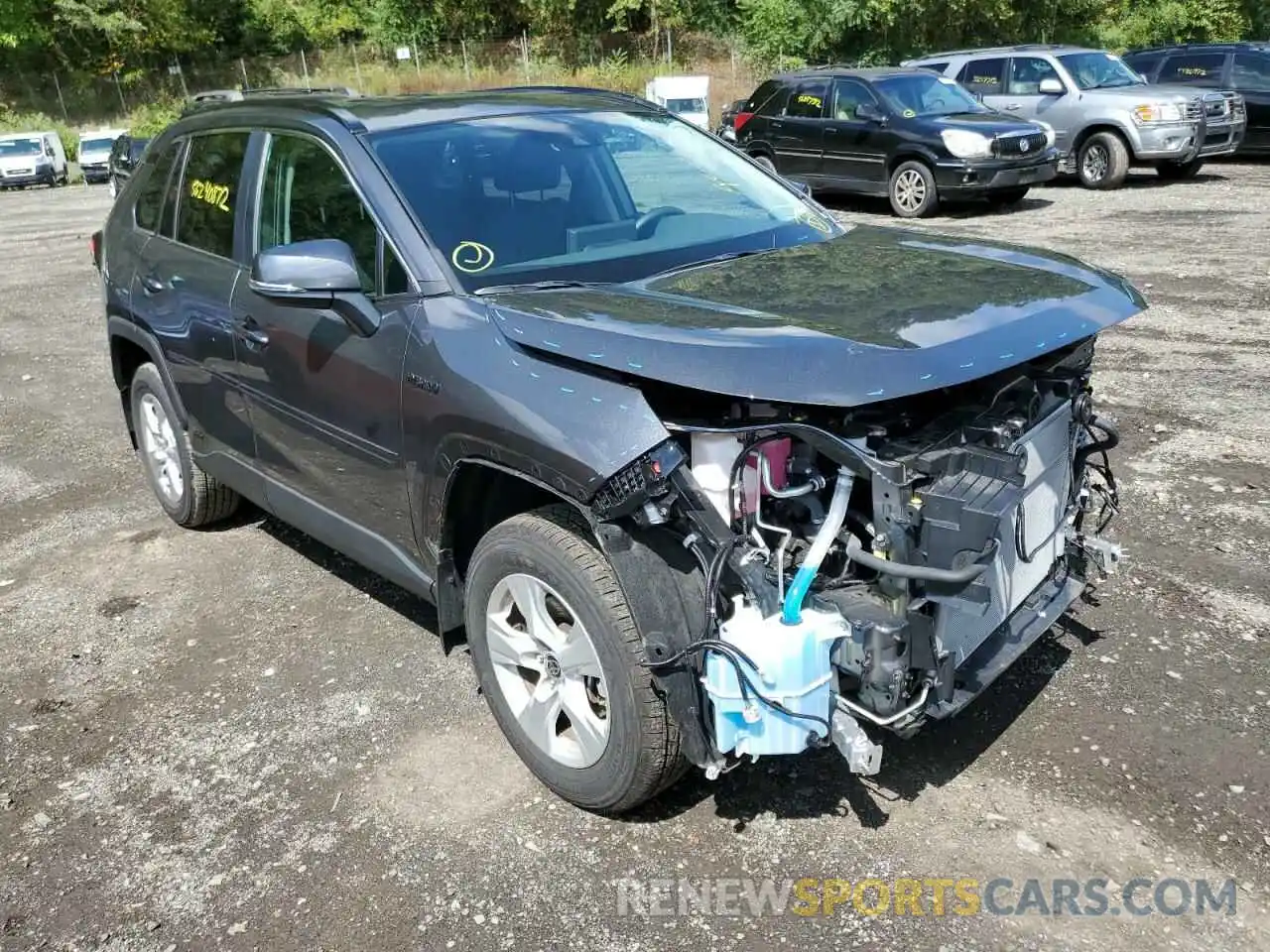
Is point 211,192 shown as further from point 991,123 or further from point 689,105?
point 689,105

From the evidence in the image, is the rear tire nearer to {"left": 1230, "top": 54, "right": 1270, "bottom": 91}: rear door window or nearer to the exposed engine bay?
{"left": 1230, "top": 54, "right": 1270, "bottom": 91}: rear door window

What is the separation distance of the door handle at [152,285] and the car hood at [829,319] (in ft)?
7.47

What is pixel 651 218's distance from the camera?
3.75m

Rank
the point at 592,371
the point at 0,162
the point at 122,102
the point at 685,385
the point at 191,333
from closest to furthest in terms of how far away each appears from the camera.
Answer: the point at 685,385
the point at 592,371
the point at 191,333
the point at 0,162
the point at 122,102

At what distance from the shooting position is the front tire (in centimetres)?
1315

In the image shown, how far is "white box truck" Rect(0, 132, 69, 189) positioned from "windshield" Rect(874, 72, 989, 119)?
83.0ft

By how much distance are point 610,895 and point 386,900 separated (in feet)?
1.93

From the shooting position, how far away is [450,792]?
10.5ft

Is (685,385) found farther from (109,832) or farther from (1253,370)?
(1253,370)

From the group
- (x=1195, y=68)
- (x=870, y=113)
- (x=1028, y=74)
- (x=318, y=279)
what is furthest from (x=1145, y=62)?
(x=318, y=279)

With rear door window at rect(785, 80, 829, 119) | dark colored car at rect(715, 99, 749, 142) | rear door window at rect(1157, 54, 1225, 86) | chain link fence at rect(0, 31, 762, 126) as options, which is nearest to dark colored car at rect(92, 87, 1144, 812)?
rear door window at rect(785, 80, 829, 119)

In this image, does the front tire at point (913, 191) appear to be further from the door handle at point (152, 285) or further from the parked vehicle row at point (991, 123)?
the door handle at point (152, 285)

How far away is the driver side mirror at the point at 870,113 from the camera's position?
13484 mm

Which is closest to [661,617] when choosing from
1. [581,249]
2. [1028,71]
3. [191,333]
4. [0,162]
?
[581,249]
